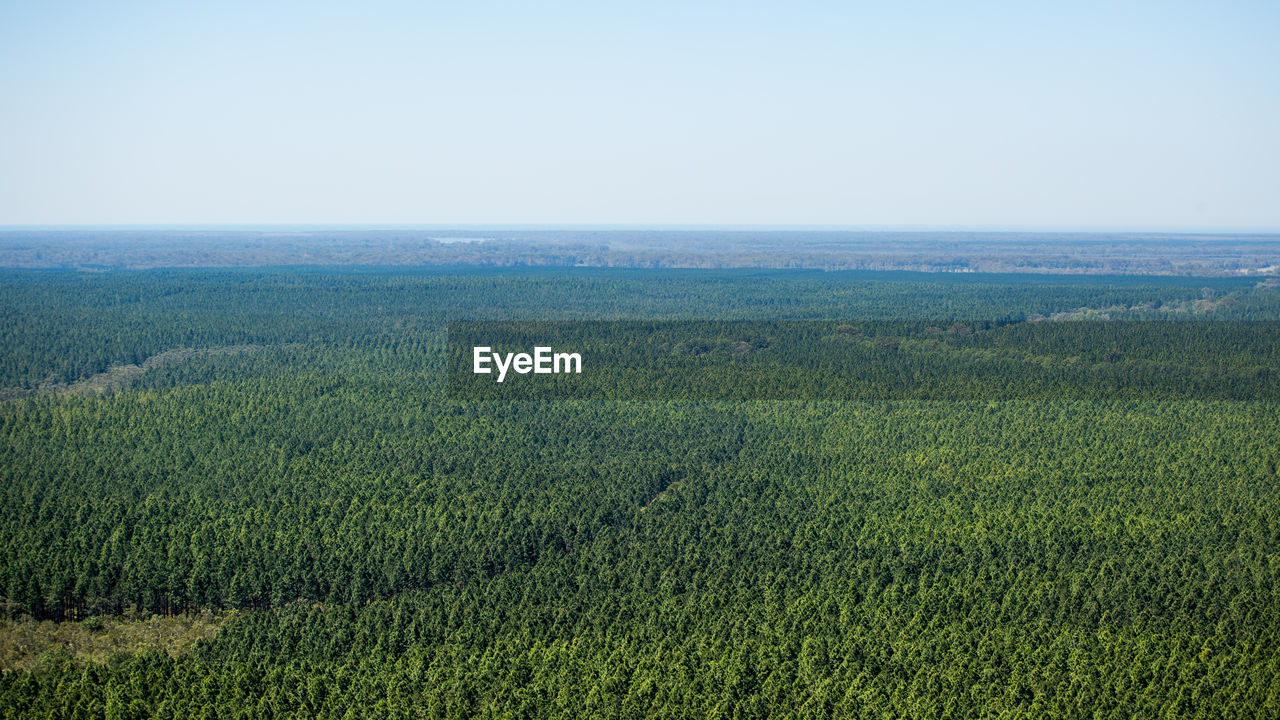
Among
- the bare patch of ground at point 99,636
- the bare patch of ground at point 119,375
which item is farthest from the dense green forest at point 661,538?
the bare patch of ground at point 119,375

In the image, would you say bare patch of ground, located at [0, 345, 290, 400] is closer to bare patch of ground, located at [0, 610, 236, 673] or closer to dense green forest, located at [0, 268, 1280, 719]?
dense green forest, located at [0, 268, 1280, 719]

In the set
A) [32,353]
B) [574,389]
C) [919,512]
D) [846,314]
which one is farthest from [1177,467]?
[32,353]

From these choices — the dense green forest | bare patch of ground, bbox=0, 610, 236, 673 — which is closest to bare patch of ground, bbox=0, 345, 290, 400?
the dense green forest

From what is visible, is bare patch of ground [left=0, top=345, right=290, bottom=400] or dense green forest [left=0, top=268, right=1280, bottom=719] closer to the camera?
dense green forest [left=0, top=268, right=1280, bottom=719]

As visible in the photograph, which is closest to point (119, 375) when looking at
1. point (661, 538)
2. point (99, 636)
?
point (99, 636)

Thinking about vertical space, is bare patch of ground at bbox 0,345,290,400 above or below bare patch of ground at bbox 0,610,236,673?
above

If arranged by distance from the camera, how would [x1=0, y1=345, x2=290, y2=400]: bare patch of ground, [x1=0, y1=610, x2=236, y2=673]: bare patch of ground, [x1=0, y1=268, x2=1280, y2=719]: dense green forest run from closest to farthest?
[x1=0, y1=268, x2=1280, y2=719]: dense green forest, [x1=0, y1=610, x2=236, y2=673]: bare patch of ground, [x1=0, y1=345, x2=290, y2=400]: bare patch of ground

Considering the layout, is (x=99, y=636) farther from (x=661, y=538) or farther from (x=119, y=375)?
(x=119, y=375)

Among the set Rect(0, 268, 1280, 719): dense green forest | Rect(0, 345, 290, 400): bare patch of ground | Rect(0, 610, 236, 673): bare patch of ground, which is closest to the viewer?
Rect(0, 268, 1280, 719): dense green forest

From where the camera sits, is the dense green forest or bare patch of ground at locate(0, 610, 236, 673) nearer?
the dense green forest
